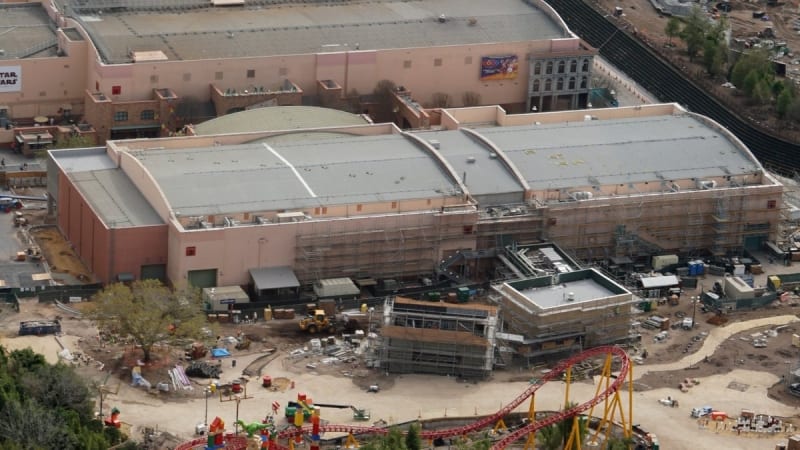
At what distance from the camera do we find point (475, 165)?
160 meters

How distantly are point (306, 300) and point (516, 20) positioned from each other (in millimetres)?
50493

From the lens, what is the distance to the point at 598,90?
193625 millimetres

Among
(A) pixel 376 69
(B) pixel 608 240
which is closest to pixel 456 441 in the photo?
(B) pixel 608 240

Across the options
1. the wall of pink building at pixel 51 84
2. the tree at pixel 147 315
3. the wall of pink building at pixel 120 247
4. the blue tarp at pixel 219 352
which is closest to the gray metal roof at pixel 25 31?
the wall of pink building at pixel 51 84

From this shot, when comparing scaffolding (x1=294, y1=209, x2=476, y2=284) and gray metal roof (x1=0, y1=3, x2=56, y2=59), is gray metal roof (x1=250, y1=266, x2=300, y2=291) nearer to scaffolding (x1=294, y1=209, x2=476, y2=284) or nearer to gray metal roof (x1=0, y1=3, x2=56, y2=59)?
scaffolding (x1=294, y1=209, x2=476, y2=284)

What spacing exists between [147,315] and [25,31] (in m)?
51.5

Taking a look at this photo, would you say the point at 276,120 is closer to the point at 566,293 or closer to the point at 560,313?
the point at 566,293

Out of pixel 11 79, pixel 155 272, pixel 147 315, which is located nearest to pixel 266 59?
pixel 11 79

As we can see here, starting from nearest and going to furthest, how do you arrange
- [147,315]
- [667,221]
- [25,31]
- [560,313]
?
[147,315], [560,313], [667,221], [25,31]

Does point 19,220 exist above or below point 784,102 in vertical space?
below

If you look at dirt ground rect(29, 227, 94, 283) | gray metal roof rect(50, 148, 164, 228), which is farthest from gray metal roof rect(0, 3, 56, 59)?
dirt ground rect(29, 227, 94, 283)

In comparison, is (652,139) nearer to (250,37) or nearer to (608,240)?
(608,240)

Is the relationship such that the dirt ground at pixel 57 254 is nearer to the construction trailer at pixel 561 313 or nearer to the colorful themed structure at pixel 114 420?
the colorful themed structure at pixel 114 420

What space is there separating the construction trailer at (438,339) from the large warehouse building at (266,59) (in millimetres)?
40841
